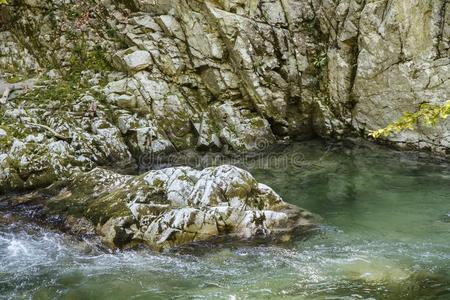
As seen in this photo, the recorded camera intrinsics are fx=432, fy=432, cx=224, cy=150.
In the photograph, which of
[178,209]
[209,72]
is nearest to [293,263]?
[178,209]

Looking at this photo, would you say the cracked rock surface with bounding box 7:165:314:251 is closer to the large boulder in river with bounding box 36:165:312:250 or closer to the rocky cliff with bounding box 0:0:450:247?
the large boulder in river with bounding box 36:165:312:250

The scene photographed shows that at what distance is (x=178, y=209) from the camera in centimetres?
1020

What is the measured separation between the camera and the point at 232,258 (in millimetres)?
8852

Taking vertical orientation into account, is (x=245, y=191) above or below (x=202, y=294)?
above

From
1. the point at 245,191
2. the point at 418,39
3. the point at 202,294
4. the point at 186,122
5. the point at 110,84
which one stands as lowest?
the point at 202,294

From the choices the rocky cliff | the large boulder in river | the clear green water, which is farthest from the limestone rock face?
the clear green water

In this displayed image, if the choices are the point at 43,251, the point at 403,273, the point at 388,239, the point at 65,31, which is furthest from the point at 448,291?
the point at 65,31

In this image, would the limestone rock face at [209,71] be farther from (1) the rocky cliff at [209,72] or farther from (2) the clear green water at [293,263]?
(2) the clear green water at [293,263]

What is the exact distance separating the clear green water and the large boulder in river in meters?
0.60

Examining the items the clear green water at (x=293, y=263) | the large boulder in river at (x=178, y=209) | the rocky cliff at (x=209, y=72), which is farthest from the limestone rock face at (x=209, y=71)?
the clear green water at (x=293, y=263)

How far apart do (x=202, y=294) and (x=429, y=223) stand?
6046mm

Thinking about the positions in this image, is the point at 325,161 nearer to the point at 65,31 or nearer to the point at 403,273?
the point at 403,273

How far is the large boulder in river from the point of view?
9828 mm

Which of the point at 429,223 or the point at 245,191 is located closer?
the point at 429,223
